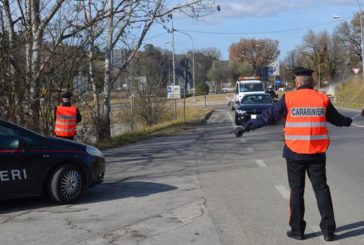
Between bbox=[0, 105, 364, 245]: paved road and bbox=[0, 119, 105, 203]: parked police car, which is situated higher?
bbox=[0, 119, 105, 203]: parked police car

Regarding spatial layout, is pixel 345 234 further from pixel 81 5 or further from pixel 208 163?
pixel 81 5

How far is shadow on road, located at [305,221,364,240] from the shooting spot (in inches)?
249

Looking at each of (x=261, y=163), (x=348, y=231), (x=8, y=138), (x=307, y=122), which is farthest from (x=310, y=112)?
(x=261, y=163)

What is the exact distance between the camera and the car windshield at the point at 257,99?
2756 centimetres

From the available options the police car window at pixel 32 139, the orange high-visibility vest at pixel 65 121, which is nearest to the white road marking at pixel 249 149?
the orange high-visibility vest at pixel 65 121

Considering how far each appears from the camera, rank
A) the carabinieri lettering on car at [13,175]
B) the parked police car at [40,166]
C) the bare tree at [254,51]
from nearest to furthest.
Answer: the carabinieri lettering on car at [13,175]
the parked police car at [40,166]
the bare tree at [254,51]

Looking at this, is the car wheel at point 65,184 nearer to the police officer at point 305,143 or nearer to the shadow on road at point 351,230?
the police officer at point 305,143

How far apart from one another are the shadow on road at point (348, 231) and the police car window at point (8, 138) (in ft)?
13.8

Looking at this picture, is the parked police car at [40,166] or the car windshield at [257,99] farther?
the car windshield at [257,99]

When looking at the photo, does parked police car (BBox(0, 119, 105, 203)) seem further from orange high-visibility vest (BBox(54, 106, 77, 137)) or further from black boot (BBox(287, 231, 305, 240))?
orange high-visibility vest (BBox(54, 106, 77, 137))

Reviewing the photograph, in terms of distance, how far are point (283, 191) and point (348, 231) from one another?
2649 mm

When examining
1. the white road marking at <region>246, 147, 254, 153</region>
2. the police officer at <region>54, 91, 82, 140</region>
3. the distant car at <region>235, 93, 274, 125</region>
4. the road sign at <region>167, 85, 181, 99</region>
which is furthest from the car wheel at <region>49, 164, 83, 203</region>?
the road sign at <region>167, 85, 181, 99</region>

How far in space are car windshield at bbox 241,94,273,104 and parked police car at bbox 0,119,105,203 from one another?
63.5 feet

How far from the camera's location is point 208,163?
13109 mm
